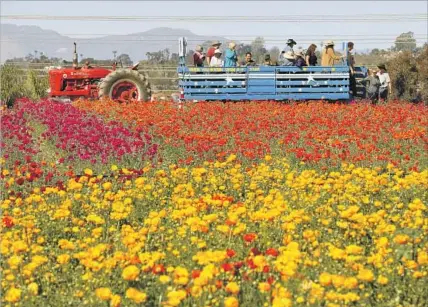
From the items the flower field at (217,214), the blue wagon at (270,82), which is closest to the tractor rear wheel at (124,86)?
the blue wagon at (270,82)

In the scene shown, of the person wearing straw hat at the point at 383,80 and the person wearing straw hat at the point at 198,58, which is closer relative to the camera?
the person wearing straw hat at the point at 383,80

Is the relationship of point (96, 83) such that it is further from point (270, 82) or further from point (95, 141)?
point (95, 141)

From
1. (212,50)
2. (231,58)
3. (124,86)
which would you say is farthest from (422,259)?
(124,86)

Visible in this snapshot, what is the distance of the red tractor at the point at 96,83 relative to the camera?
1931 centimetres

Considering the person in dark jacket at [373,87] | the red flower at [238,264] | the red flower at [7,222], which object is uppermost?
the person in dark jacket at [373,87]

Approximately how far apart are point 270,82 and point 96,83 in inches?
229

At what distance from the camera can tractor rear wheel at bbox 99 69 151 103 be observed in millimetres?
19156

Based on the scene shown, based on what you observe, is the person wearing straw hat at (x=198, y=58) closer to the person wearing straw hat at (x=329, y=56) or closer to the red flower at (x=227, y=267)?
the person wearing straw hat at (x=329, y=56)

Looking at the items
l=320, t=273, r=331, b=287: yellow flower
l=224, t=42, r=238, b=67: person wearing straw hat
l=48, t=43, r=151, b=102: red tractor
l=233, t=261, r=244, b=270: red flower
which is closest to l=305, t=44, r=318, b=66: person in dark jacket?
l=224, t=42, r=238, b=67: person wearing straw hat

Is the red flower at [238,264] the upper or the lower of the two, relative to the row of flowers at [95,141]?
lower

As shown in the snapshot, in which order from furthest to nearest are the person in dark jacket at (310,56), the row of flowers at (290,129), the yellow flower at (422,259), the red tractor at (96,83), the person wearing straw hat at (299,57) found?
the red tractor at (96,83)
the person in dark jacket at (310,56)
the person wearing straw hat at (299,57)
the row of flowers at (290,129)
the yellow flower at (422,259)

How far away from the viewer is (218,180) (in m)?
8.35

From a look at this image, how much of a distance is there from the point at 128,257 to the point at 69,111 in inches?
422

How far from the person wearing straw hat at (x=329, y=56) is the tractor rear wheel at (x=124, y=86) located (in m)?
4.91
